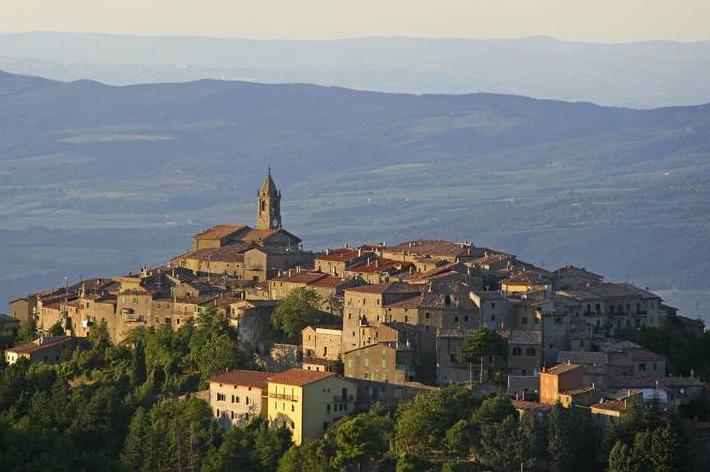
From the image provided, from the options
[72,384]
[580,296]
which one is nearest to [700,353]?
[580,296]

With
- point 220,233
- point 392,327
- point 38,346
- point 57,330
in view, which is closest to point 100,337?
point 38,346

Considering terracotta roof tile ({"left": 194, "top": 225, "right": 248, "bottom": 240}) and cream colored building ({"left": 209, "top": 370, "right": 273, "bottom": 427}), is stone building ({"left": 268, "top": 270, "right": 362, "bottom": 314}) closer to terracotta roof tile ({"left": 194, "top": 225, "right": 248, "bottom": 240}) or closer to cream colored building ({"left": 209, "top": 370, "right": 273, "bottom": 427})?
cream colored building ({"left": 209, "top": 370, "right": 273, "bottom": 427})

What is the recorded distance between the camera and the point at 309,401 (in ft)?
223

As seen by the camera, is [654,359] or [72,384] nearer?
[654,359]

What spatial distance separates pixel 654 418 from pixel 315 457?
922 centimetres

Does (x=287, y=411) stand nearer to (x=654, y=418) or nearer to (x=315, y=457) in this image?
(x=315, y=457)

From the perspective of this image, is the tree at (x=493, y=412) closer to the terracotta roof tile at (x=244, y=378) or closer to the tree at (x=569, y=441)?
the tree at (x=569, y=441)

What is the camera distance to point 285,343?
7550cm

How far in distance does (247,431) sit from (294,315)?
6.98 metres

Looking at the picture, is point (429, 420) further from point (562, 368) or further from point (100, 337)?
point (100, 337)

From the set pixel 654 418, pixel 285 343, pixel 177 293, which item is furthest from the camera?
pixel 177 293

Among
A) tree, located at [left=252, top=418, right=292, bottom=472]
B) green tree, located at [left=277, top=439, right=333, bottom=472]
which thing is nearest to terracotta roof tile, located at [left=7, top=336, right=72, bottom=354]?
tree, located at [left=252, top=418, right=292, bottom=472]

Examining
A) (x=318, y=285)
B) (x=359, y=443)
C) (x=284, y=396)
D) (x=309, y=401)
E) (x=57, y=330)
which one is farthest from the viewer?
(x=57, y=330)

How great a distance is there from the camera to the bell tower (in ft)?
334
